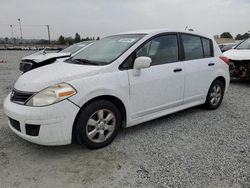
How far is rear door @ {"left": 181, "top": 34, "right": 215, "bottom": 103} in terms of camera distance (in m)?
4.26

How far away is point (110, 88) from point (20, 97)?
3.83 ft

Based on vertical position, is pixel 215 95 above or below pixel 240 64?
below

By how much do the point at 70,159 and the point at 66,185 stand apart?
1.81 ft

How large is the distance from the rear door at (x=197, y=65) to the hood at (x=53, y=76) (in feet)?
5.87

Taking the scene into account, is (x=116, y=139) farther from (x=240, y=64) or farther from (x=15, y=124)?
(x=240, y=64)

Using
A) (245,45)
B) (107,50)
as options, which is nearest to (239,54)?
(245,45)

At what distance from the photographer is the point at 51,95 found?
2.87 meters

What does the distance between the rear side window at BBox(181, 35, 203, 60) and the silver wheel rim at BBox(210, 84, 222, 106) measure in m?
0.83

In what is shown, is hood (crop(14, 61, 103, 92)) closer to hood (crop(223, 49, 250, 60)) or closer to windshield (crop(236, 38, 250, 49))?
hood (crop(223, 49, 250, 60))

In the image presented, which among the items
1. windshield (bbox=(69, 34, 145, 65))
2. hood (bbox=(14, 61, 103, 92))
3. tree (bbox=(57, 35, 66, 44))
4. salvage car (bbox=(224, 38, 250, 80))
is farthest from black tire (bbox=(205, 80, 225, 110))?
tree (bbox=(57, 35, 66, 44))

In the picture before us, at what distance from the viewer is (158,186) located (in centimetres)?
249

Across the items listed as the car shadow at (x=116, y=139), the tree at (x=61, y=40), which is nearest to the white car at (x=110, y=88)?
the car shadow at (x=116, y=139)

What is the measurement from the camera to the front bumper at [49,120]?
2.81 meters

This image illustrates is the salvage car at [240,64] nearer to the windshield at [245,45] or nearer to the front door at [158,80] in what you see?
the windshield at [245,45]
